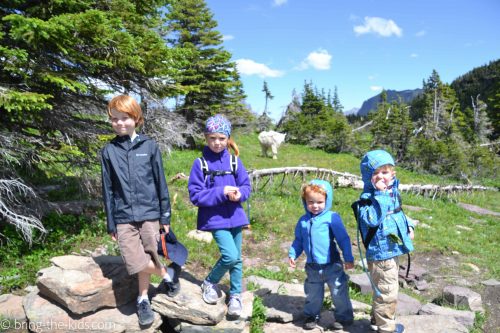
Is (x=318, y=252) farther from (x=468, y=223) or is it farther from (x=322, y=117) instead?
(x=322, y=117)

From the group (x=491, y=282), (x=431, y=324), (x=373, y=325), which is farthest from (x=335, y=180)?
(x=373, y=325)

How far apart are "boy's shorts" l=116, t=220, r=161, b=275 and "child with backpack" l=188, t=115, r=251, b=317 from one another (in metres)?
0.61

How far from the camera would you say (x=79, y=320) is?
4.49 m

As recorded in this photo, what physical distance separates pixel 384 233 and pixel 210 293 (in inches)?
94.3

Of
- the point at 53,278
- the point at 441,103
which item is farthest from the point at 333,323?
the point at 441,103

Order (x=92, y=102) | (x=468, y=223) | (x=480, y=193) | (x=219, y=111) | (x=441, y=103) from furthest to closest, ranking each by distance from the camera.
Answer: (x=441, y=103) < (x=219, y=111) < (x=480, y=193) < (x=468, y=223) < (x=92, y=102)

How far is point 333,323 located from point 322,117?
120 ft

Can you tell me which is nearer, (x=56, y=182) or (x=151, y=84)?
(x=151, y=84)

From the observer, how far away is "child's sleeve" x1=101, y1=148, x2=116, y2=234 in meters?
4.30

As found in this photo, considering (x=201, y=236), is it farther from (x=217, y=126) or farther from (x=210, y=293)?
(x=217, y=126)

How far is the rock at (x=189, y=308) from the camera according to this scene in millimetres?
4496

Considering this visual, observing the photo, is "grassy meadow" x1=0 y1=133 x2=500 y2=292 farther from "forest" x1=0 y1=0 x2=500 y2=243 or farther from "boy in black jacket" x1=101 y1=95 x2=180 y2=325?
"boy in black jacket" x1=101 y1=95 x2=180 y2=325

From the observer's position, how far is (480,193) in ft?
67.5

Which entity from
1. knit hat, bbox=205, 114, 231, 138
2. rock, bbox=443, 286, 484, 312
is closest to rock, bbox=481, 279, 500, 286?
Answer: rock, bbox=443, 286, 484, 312
